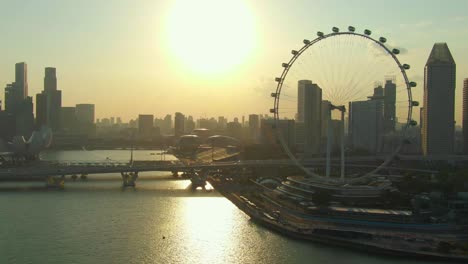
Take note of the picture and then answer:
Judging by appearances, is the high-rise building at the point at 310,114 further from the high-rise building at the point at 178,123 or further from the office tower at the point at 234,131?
the high-rise building at the point at 178,123

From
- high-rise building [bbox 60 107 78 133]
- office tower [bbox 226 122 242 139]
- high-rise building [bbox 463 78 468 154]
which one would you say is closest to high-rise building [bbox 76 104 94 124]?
high-rise building [bbox 60 107 78 133]

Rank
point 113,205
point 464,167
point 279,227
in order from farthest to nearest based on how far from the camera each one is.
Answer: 1. point 464,167
2. point 113,205
3. point 279,227

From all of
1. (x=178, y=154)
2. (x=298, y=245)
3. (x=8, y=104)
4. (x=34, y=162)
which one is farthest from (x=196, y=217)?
(x=8, y=104)

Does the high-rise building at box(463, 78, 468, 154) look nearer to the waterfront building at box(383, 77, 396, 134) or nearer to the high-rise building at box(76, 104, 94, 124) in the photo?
the waterfront building at box(383, 77, 396, 134)

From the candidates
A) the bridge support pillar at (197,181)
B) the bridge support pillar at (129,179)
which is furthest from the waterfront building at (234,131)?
the bridge support pillar at (129,179)

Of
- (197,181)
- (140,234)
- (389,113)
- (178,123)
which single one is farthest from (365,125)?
(178,123)

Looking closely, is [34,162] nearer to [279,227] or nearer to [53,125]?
[279,227]
